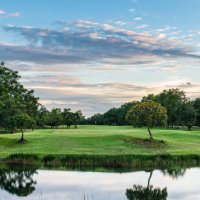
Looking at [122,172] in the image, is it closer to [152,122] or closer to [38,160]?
[38,160]

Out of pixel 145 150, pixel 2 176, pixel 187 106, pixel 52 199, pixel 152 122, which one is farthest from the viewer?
pixel 187 106

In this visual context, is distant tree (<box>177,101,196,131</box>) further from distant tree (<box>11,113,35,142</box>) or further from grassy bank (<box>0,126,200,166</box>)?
distant tree (<box>11,113,35,142</box>)

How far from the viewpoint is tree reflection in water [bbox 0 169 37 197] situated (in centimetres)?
4050

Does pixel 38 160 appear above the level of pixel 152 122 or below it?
below

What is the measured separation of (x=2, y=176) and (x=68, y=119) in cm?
13496

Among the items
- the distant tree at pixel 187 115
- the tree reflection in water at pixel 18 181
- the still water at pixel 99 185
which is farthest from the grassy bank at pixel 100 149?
the distant tree at pixel 187 115

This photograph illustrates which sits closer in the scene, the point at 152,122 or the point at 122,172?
the point at 122,172

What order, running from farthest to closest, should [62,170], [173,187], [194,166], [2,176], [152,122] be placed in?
[152,122] < [194,166] < [62,170] < [2,176] < [173,187]

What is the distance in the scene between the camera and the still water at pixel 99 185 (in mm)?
37000

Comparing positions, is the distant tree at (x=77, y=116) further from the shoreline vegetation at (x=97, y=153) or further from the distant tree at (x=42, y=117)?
the shoreline vegetation at (x=97, y=153)

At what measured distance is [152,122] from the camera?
7594 cm

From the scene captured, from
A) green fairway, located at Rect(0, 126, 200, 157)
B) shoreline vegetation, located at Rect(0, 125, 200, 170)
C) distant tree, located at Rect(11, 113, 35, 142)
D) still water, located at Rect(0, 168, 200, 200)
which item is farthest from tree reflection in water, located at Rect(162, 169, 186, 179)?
distant tree, located at Rect(11, 113, 35, 142)

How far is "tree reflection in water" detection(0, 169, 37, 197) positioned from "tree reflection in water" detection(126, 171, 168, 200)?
885cm

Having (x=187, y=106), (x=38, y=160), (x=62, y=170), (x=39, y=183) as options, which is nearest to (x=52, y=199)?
(x=39, y=183)
